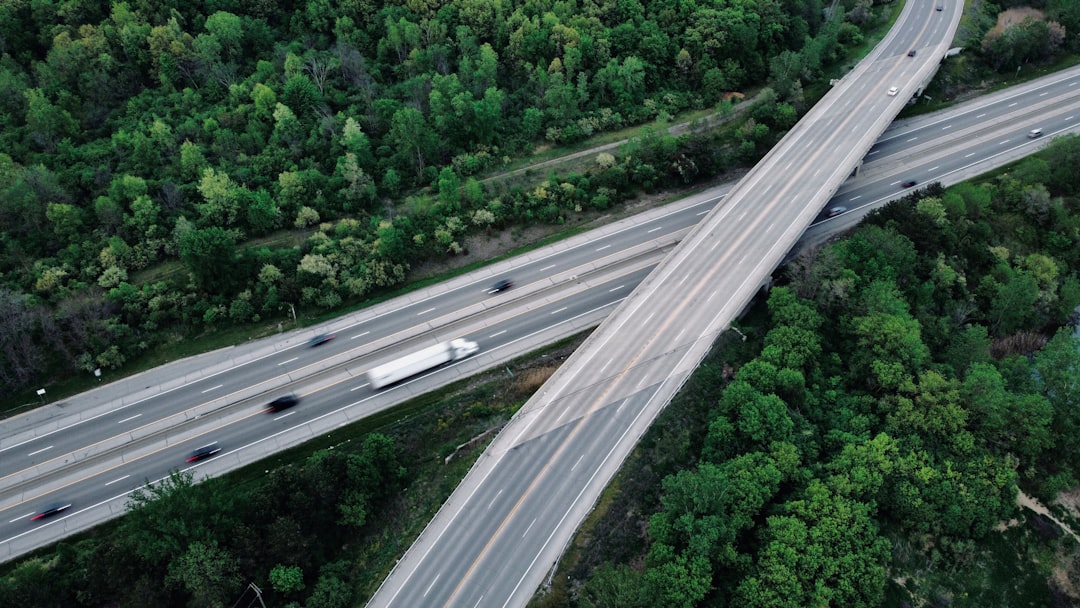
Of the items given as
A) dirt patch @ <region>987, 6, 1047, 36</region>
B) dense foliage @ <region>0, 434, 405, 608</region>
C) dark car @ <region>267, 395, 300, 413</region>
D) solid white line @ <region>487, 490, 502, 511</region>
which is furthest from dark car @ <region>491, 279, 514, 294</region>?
dirt patch @ <region>987, 6, 1047, 36</region>

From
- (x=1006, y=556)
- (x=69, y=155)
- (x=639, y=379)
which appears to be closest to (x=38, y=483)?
(x=69, y=155)

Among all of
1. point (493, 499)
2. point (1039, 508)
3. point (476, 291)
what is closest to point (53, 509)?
point (493, 499)

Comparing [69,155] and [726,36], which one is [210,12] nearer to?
[69,155]

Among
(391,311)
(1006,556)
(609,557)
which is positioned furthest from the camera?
(391,311)

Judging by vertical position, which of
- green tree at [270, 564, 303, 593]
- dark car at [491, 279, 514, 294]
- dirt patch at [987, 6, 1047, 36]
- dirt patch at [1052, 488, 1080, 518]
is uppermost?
dirt patch at [987, 6, 1047, 36]

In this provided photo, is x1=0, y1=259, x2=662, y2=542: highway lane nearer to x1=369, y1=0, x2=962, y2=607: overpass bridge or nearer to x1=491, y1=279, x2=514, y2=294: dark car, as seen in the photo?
x1=491, y1=279, x2=514, y2=294: dark car

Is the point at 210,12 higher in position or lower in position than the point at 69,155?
higher
